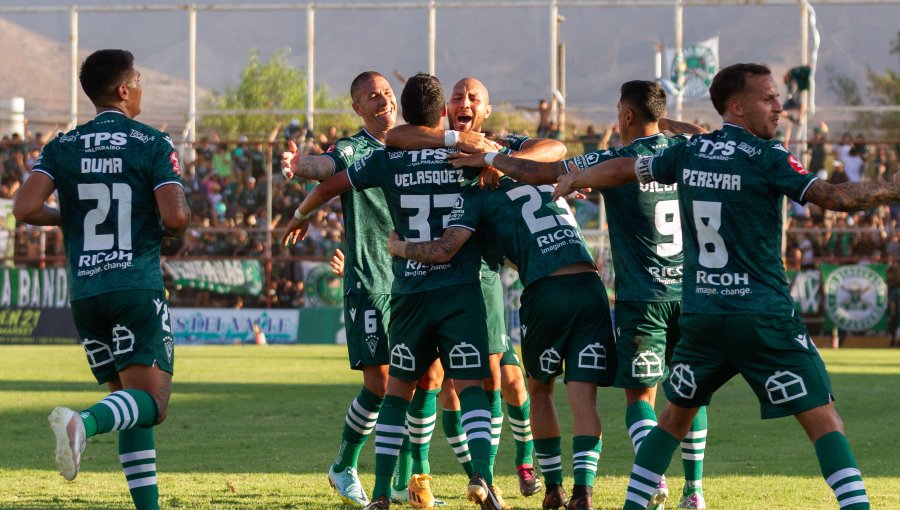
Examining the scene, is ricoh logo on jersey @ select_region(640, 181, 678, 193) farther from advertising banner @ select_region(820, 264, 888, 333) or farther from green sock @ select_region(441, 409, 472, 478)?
advertising banner @ select_region(820, 264, 888, 333)

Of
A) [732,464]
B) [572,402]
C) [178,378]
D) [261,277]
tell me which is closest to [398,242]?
[572,402]

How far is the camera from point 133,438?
274 inches

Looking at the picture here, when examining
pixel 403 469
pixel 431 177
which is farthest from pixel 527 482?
pixel 431 177

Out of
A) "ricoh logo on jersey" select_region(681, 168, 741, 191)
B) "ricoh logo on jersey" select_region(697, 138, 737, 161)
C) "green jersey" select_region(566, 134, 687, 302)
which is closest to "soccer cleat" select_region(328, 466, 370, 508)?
"green jersey" select_region(566, 134, 687, 302)

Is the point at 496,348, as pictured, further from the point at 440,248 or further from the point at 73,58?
the point at 73,58

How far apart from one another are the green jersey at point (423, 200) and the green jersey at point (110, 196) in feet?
4.50

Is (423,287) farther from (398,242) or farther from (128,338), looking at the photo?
(128,338)


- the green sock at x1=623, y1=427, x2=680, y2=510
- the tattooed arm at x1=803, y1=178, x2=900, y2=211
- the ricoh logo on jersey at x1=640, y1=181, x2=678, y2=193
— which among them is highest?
the ricoh logo on jersey at x1=640, y1=181, x2=678, y2=193

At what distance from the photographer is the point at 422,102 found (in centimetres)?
783

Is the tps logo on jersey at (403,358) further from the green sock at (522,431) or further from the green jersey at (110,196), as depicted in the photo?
the green jersey at (110,196)

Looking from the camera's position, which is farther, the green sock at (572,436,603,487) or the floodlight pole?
the floodlight pole

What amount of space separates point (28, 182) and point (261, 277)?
25.3 m

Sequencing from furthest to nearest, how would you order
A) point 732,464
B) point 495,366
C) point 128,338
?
point 732,464 < point 495,366 < point 128,338

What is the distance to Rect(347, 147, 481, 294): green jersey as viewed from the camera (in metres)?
7.78
